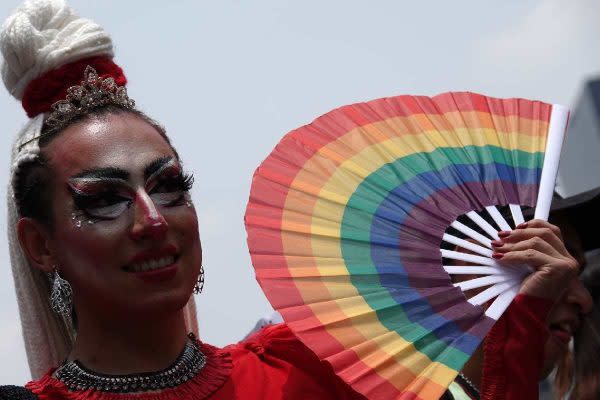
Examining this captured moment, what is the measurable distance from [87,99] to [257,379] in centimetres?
84

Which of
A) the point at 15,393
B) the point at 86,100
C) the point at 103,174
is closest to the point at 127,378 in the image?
the point at 15,393

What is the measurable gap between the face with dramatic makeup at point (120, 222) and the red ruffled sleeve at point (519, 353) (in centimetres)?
75

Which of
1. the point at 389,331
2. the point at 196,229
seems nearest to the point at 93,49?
the point at 196,229

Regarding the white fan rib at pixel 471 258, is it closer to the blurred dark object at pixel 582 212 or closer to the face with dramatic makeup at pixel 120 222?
the face with dramatic makeup at pixel 120 222

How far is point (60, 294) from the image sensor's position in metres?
2.65

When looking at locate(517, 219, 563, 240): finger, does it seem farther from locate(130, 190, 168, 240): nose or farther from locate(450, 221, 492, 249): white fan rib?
locate(130, 190, 168, 240): nose

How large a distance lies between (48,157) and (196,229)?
1.36 ft

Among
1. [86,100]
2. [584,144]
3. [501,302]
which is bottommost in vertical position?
[584,144]

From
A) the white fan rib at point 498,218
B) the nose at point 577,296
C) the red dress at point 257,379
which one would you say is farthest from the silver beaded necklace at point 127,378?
the nose at point 577,296

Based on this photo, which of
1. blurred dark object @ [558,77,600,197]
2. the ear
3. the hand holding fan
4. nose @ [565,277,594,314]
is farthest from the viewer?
blurred dark object @ [558,77,600,197]

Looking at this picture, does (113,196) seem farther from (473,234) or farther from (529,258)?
(529,258)

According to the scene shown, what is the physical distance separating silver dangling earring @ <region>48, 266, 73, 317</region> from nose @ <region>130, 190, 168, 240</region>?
0.83ft

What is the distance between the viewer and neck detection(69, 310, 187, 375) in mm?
2596

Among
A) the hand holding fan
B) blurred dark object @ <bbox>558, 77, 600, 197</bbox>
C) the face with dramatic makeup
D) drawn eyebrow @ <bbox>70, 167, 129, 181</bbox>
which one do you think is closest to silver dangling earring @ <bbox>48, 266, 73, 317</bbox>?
the face with dramatic makeup
